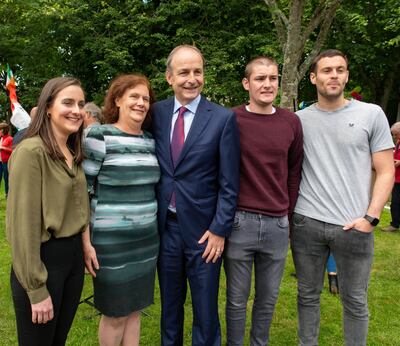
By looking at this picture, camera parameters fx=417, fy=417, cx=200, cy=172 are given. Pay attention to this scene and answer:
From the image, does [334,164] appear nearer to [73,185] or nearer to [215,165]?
[215,165]

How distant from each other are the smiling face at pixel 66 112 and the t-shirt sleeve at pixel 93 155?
24 cm

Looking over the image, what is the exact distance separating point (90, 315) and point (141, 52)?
12.3 m

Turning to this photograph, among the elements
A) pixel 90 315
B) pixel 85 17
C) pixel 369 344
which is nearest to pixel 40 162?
pixel 90 315

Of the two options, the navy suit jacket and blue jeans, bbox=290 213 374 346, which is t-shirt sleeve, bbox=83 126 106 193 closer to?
the navy suit jacket

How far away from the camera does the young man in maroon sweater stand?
2.86 metres

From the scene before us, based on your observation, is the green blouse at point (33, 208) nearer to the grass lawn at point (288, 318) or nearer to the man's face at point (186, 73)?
the man's face at point (186, 73)

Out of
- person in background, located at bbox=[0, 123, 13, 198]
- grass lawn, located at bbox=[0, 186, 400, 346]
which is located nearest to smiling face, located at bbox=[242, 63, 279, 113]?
grass lawn, located at bbox=[0, 186, 400, 346]

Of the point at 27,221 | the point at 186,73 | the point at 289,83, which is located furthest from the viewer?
the point at 289,83

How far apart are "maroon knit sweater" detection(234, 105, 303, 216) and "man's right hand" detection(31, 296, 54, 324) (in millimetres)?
1365

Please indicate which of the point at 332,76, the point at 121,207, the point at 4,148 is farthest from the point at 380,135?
the point at 4,148

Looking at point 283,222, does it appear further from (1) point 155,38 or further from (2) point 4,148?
(1) point 155,38

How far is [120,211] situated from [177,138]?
0.64m

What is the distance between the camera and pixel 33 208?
2094 millimetres

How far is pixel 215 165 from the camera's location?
9.27 feet
